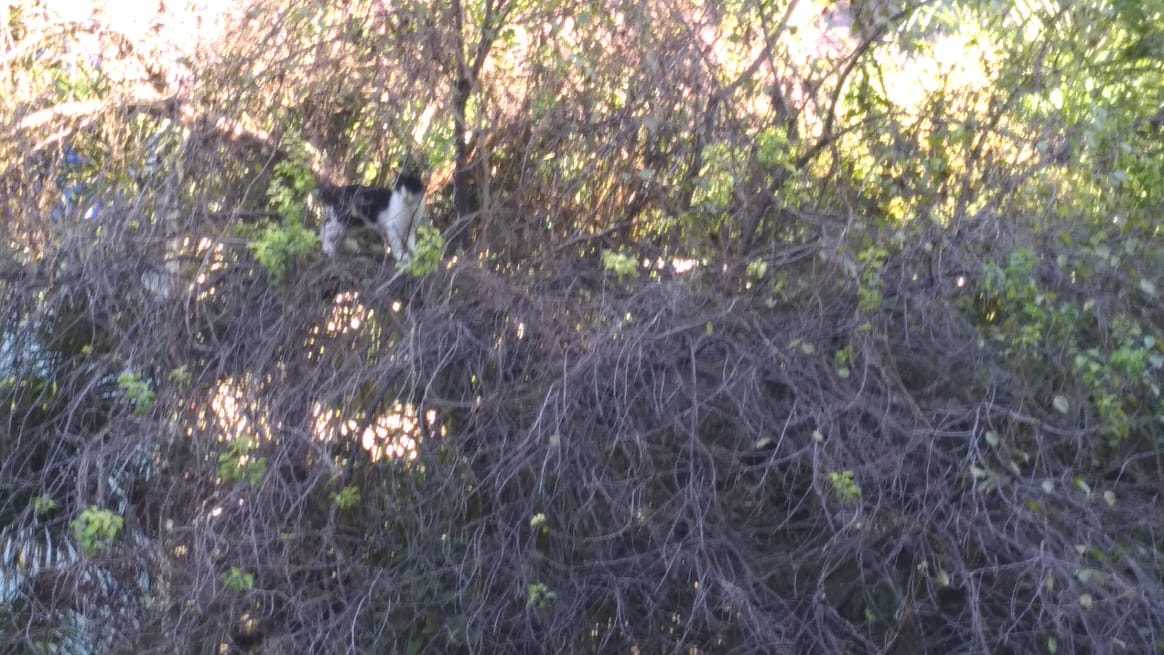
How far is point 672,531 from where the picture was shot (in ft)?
15.2

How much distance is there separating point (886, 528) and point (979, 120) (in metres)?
1.73

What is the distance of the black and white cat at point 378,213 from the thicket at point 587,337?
6.2 inches

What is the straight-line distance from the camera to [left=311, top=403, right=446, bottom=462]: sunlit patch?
4.71m

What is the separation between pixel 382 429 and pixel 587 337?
782mm

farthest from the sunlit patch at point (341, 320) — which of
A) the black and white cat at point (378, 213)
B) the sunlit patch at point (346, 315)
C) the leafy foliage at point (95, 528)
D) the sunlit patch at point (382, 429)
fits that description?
the leafy foliage at point (95, 528)

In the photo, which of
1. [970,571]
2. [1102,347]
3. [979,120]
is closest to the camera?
[970,571]

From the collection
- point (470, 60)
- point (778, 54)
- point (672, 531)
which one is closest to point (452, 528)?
point (672, 531)

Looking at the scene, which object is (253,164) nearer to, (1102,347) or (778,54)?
(778,54)

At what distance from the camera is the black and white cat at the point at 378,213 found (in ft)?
16.9

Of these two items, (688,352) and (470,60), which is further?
Answer: (470,60)

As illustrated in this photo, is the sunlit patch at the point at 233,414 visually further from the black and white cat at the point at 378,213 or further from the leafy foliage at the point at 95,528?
the black and white cat at the point at 378,213

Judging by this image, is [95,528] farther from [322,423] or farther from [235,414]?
[322,423]

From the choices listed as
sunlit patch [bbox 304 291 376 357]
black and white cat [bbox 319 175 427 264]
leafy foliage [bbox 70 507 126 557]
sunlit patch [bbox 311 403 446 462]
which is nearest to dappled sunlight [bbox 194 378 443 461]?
sunlit patch [bbox 311 403 446 462]

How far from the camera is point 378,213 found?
5168 mm
